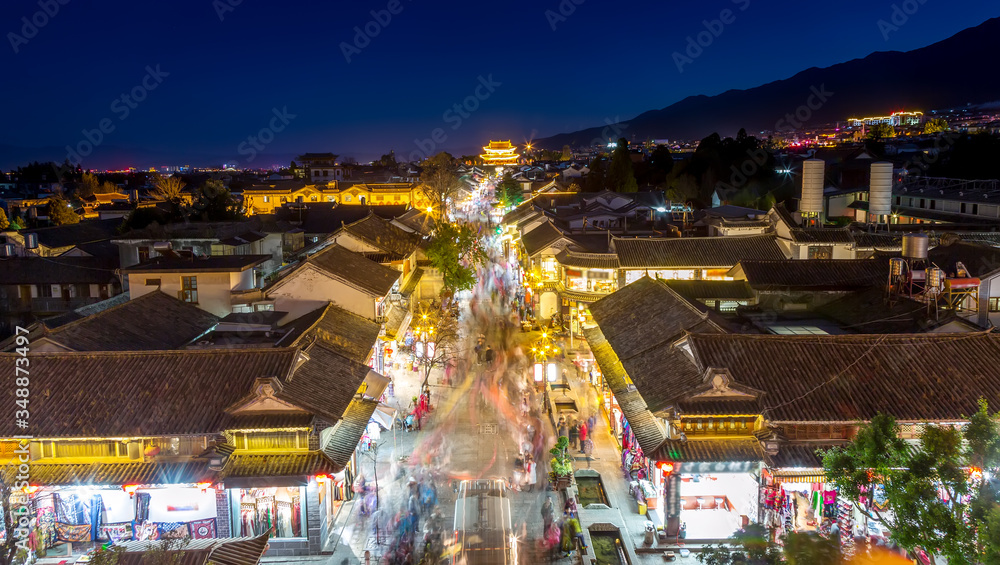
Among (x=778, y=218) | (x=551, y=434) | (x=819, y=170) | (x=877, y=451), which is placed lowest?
(x=551, y=434)

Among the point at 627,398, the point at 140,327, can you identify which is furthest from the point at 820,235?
the point at 140,327

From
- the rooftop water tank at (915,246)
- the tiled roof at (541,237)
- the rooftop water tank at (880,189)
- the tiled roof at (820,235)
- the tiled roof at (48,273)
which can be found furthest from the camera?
the tiled roof at (541,237)

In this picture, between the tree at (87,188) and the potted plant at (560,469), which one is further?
the tree at (87,188)

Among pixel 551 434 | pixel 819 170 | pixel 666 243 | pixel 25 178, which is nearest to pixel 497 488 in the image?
pixel 551 434

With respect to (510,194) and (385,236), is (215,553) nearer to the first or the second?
(385,236)

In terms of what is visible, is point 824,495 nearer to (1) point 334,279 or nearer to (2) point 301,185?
(1) point 334,279

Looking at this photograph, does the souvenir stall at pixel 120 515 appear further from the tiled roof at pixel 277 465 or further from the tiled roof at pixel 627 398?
the tiled roof at pixel 627 398

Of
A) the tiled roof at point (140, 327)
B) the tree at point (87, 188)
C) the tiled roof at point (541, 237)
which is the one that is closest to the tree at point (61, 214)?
the tree at point (87, 188)
